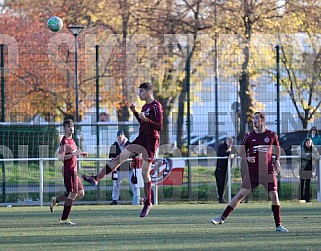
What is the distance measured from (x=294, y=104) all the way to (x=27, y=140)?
316 inches

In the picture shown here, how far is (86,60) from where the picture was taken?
85.7ft

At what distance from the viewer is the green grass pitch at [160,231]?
11.4 meters

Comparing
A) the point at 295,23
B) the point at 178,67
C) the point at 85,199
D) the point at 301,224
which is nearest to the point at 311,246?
the point at 301,224

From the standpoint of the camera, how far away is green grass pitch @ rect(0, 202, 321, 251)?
37.4ft

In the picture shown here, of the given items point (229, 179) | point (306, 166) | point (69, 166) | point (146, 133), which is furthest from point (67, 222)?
point (306, 166)

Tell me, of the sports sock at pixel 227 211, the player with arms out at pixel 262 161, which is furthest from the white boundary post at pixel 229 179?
the player with arms out at pixel 262 161

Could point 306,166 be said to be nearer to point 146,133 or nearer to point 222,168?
point 222,168

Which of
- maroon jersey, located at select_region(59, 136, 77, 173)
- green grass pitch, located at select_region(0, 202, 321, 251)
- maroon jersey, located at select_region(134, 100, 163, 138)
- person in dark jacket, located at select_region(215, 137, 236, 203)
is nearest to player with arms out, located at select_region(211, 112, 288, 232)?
green grass pitch, located at select_region(0, 202, 321, 251)

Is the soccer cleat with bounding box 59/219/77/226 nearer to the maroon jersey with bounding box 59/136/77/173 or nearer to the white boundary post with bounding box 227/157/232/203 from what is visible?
the maroon jersey with bounding box 59/136/77/173

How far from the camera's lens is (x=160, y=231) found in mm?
13406

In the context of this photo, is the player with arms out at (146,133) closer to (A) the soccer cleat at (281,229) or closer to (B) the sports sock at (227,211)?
(B) the sports sock at (227,211)

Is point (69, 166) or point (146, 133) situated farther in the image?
point (69, 166)

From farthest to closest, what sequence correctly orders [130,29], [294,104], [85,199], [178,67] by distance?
[130,29] < [178,67] < [294,104] < [85,199]

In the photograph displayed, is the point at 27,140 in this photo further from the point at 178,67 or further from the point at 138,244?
the point at 138,244
